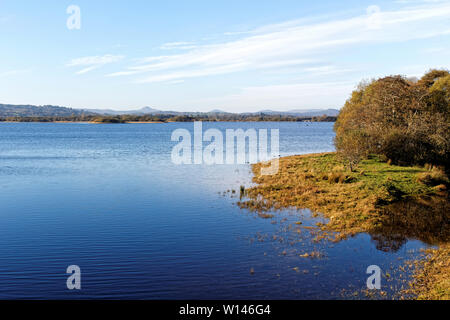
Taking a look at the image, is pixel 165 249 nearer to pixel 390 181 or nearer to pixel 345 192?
pixel 345 192

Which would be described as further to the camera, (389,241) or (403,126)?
(403,126)

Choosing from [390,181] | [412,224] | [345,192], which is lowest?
[412,224]

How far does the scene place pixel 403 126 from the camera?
4725 centimetres

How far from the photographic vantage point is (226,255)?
2116 centimetres

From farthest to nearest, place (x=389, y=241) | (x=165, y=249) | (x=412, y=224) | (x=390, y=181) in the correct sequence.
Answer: (x=390, y=181)
(x=412, y=224)
(x=389, y=241)
(x=165, y=249)

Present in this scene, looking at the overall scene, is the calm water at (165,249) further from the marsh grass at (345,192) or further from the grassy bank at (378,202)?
the marsh grass at (345,192)

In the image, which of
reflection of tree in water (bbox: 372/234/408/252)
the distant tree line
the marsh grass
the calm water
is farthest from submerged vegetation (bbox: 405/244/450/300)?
the distant tree line

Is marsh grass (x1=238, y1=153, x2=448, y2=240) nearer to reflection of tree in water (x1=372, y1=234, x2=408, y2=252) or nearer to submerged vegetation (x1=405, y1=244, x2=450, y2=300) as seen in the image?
reflection of tree in water (x1=372, y1=234, x2=408, y2=252)

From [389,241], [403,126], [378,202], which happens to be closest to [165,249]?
[389,241]

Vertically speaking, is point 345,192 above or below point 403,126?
below

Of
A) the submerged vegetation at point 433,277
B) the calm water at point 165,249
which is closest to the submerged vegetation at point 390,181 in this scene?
the submerged vegetation at point 433,277

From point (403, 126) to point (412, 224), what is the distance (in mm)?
24172

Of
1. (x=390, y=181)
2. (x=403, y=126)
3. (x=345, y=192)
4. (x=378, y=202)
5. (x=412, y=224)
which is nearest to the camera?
(x=412, y=224)
